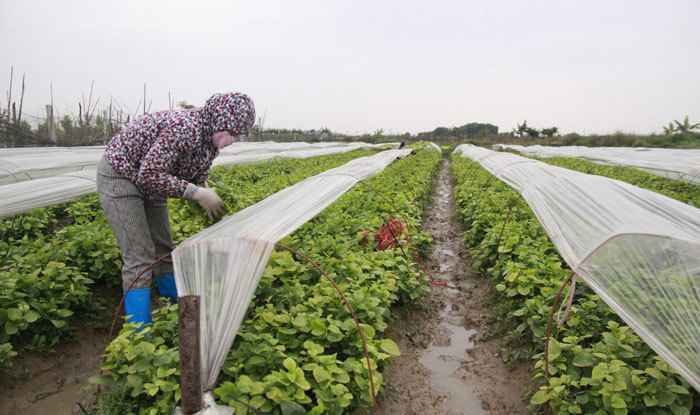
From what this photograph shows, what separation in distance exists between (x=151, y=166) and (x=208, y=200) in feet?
1.17

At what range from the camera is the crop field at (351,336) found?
6.65ft

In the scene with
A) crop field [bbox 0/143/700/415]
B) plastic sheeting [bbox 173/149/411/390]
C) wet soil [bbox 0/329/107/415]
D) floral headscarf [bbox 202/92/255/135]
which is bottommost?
wet soil [bbox 0/329/107/415]

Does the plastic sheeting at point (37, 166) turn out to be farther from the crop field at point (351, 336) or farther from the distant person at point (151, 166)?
the distant person at point (151, 166)

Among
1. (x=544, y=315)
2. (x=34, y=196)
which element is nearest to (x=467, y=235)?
(x=544, y=315)

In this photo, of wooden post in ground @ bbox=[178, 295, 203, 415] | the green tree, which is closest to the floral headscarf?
wooden post in ground @ bbox=[178, 295, 203, 415]

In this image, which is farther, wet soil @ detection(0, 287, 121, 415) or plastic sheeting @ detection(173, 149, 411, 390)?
wet soil @ detection(0, 287, 121, 415)

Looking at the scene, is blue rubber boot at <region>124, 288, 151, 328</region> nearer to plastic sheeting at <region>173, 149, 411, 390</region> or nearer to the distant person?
the distant person

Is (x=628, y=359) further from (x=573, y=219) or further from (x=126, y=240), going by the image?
(x=126, y=240)

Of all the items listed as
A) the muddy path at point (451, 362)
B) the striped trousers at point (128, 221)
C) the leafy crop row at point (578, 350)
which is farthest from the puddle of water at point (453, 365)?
the striped trousers at point (128, 221)

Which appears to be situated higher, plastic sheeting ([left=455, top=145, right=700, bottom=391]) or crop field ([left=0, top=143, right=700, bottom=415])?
plastic sheeting ([left=455, top=145, right=700, bottom=391])

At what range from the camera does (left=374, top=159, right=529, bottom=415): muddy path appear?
8.76ft

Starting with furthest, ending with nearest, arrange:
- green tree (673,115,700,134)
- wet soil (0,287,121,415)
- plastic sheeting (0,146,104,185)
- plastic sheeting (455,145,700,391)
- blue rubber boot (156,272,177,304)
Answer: green tree (673,115,700,134)
plastic sheeting (0,146,104,185)
blue rubber boot (156,272,177,304)
wet soil (0,287,121,415)
plastic sheeting (455,145,700,391)

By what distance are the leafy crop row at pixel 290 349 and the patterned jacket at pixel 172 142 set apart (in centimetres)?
81

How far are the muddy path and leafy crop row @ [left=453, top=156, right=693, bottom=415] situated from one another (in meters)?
0.19
